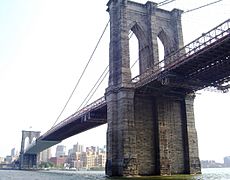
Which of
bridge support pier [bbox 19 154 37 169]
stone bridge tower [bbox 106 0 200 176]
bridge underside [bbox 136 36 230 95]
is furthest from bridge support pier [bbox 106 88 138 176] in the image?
bridge support pier [bbox 19 154 37 169]

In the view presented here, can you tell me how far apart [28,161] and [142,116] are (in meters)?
107

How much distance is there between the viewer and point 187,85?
4038 cm

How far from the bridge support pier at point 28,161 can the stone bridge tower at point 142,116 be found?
336 ft

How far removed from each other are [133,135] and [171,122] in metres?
6.97

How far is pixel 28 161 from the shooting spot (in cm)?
14012

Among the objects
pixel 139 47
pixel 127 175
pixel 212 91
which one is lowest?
pixel 127 175

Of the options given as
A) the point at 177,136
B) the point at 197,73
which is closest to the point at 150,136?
the point at 177,136

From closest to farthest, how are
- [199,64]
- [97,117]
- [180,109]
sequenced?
[199,64] → [180,109] → [97,117]

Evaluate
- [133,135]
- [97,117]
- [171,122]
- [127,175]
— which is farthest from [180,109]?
[97,117]

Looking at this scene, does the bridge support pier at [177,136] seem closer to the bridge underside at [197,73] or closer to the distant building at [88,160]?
the bridge underside at [197,73]

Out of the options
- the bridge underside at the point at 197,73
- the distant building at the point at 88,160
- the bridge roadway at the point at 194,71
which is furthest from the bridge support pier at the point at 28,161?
the bridge underside at the point at 197,73

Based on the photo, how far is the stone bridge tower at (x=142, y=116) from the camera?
4097cm

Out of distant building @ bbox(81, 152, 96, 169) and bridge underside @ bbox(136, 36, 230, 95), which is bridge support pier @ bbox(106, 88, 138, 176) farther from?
distant building @ bbox(81, 152, 96, 169)

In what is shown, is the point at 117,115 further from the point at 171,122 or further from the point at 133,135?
the point at 171,122
